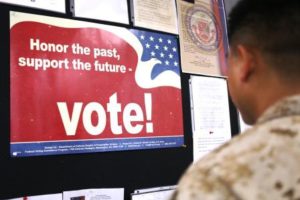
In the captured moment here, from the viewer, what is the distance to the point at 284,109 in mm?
674

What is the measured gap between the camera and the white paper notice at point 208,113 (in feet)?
6.41

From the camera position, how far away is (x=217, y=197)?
2.03 ft

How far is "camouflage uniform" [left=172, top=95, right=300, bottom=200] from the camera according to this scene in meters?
0.61

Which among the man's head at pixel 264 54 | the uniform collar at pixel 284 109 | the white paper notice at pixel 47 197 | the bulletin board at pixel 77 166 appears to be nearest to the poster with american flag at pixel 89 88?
the bulletin board at pixel 77 166

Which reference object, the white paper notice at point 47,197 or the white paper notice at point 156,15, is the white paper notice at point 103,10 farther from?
the white paper notice at point 47,197

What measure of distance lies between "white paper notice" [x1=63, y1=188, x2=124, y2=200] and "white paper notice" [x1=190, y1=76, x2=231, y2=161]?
523 mm

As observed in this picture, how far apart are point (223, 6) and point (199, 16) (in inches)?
10.4

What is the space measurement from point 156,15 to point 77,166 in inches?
34.1

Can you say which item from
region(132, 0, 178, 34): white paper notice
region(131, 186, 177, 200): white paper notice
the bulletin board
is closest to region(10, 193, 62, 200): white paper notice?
the bulletin board

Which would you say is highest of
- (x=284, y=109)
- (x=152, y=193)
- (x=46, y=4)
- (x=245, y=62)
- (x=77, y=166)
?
(x=46, y=4)

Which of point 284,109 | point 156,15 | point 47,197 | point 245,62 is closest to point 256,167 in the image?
point 284,109

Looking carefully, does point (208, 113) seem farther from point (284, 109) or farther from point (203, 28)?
point (284, 109)

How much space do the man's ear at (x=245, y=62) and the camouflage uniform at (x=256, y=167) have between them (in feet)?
0.48

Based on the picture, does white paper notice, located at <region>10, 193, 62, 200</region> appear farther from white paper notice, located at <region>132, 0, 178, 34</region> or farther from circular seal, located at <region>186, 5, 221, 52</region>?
circular seal, located at <region>186, 5, 221, 52</region>
